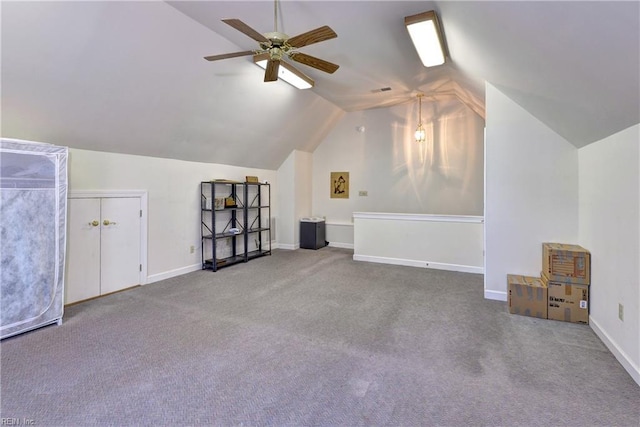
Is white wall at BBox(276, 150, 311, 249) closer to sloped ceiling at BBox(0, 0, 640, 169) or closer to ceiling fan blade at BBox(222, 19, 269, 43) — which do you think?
sloped ceiling at BBox(0, 0, 640, 169)

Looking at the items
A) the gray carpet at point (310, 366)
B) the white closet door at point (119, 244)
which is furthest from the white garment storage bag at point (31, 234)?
the white closet door at point (119, 244)

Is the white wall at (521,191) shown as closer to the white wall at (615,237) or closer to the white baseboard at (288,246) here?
the white wall at (615,237)

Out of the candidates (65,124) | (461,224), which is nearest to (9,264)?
(65,124)

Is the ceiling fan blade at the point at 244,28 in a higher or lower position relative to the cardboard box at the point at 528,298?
higher

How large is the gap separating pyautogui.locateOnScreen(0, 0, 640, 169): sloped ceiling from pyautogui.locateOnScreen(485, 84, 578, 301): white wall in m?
0.22

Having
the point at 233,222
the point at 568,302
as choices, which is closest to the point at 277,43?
the point at 568,302

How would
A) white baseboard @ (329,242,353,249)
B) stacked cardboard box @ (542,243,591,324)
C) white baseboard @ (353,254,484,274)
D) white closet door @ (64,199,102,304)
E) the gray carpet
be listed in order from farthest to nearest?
white baseboard @ (329,242,353,249), white baseboard @ (353,254,484,274), white closet door @ (64,199,102,304), stacked cardboard box @ (542,243,591,324), the gray carpet

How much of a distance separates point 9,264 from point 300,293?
9.53ft

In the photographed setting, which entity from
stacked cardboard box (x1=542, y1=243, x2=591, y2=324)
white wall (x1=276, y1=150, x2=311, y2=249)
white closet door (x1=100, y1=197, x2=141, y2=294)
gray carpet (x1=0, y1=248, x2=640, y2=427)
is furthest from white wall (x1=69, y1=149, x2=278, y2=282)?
stacked cardboard box (x1=542, y1=243, x2=591, y2=324)

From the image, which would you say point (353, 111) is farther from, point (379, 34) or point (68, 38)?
point (68, 38)

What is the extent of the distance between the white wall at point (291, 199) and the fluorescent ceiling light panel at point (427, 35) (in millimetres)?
4129

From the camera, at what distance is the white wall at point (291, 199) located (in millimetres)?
7098

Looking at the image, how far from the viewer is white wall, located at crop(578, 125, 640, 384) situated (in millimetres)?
2188

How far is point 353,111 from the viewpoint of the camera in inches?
281
